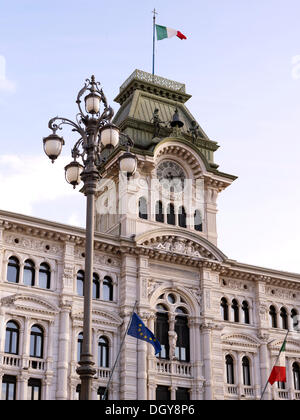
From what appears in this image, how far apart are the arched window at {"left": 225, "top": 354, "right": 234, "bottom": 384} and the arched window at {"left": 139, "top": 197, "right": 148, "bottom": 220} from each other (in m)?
9.21

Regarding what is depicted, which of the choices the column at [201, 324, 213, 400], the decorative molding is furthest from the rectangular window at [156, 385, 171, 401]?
the decorative molding

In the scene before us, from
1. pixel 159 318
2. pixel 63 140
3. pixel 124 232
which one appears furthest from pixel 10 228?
pixel 63 140

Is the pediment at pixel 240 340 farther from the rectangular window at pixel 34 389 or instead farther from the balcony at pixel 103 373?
the rectangular window at pixel 34 389

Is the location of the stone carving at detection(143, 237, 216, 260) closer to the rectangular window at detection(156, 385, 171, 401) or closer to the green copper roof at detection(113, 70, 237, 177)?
the green copper roof at detection(113, 70, 237, 177)

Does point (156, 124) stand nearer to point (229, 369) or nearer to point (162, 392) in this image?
point (229, 369)

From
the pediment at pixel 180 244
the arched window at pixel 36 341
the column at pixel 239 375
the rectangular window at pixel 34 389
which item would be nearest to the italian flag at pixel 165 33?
the pediment at pixel 180 244

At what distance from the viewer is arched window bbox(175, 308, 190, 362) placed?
123 feet

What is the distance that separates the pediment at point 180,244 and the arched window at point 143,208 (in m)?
1.84

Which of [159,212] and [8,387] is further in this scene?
[159,212]

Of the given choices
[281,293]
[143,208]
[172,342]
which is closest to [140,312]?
[172,342]

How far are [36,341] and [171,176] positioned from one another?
1314 centimetres

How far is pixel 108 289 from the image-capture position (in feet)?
121

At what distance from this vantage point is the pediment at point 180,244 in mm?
37969

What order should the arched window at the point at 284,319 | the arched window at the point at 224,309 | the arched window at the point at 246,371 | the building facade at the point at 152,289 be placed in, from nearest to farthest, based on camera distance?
the building facade at the point at 152,289 < the arched window at the point at 246,371 < the arched window at the point at 224,309 < the arched window at the point at 284,319
